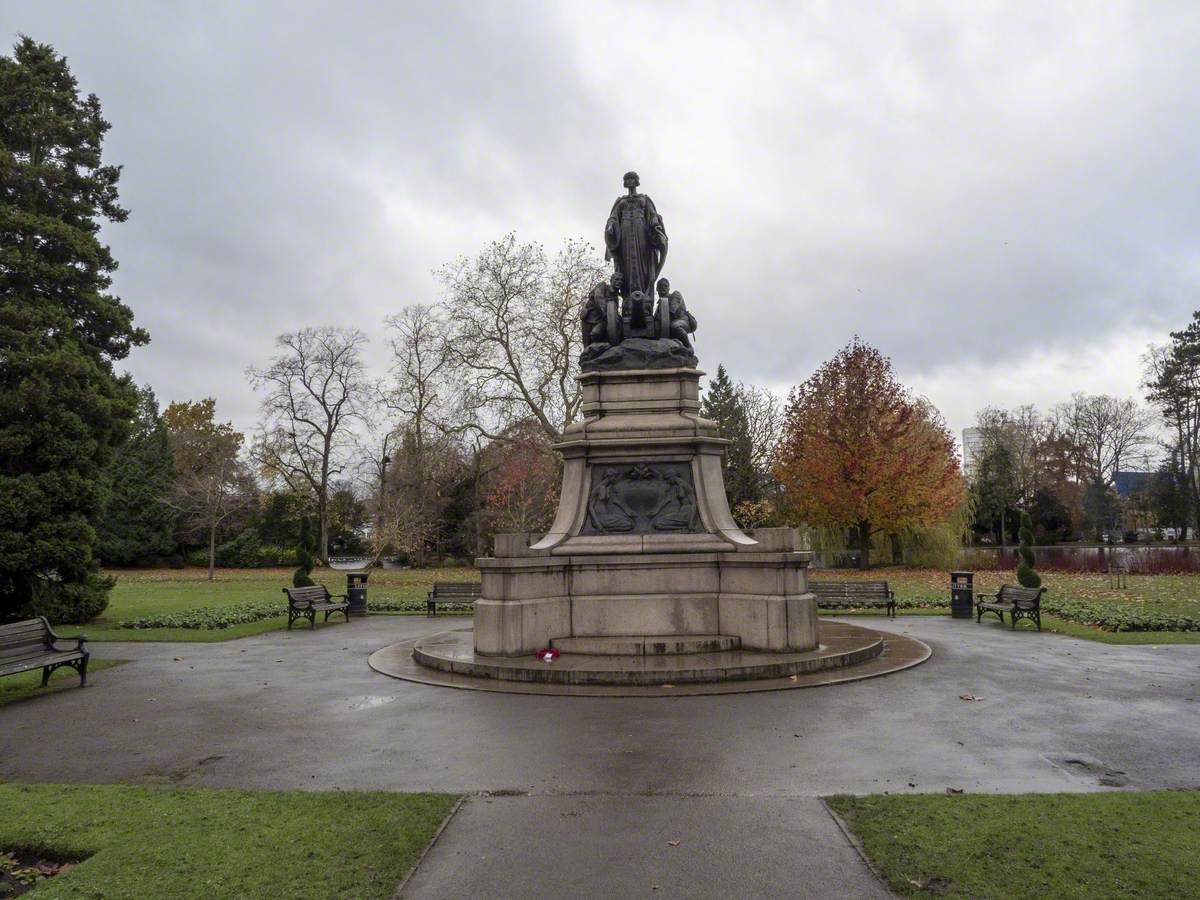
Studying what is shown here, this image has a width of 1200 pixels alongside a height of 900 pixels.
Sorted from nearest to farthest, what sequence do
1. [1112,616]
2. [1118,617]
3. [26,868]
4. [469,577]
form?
[26,868], [1118,617], [1112,616], [469,577]

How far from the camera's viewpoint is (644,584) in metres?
11.3

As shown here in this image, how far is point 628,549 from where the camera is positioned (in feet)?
37.6

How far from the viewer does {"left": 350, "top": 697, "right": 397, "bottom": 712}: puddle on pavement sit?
8.74m

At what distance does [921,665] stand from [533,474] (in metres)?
29.5

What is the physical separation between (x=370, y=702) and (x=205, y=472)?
48.1 m

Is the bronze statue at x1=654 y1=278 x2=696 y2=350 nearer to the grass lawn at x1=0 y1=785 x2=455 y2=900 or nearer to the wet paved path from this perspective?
the wet paved path

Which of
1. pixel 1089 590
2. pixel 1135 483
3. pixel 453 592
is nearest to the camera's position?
pixel 453 592

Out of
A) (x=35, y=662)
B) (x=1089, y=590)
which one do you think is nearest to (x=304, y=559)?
(x=35, y=662)

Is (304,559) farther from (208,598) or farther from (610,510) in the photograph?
(610,510)

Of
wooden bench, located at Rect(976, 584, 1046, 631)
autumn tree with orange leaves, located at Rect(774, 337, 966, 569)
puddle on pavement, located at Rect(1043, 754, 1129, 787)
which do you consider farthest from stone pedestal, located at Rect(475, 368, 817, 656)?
autumn tree with orange leaves, located at Rect(774, 337, 966, 569)

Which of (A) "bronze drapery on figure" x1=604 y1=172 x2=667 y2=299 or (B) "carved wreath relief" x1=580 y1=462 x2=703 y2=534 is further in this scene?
(A) "bronze drapery on figure" x1=604 y1=172 x2=667 y2=299

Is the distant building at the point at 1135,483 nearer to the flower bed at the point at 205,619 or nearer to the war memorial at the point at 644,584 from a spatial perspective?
the war memorial at the point at 644,584

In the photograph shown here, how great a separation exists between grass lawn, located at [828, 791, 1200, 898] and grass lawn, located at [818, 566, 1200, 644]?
10.4 metres

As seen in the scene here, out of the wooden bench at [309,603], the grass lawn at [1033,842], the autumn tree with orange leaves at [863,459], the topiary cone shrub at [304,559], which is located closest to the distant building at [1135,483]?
the autumn tree with orange leaves at [863,459]
